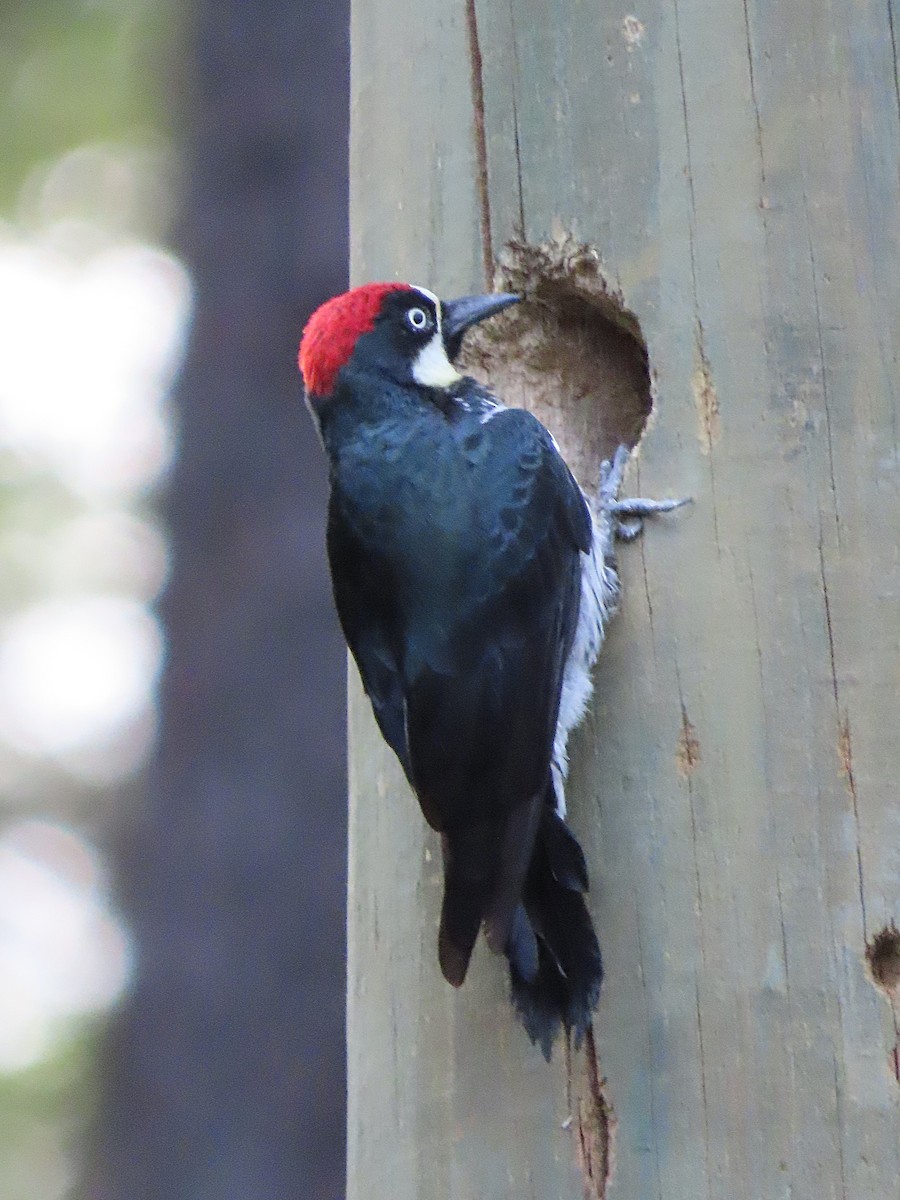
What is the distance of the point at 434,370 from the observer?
8.75 feet

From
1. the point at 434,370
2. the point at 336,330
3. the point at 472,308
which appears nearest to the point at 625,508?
the point at 472,308

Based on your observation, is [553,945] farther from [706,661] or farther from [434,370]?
[434,370]

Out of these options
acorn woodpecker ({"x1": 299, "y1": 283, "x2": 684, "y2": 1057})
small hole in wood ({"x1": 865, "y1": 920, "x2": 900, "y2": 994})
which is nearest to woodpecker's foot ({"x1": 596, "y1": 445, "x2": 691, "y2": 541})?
acorn woodpecker ({"x1": 299, "y1": 283, "x2": 684, "y2": 1057})

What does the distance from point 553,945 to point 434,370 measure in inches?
39.3

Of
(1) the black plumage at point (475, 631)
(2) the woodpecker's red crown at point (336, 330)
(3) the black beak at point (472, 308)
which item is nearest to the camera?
(1) the black plumage at point (475, 631)

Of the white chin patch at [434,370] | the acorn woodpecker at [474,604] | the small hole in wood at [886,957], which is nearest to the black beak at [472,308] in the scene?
the acorn woodpecker at [474,604]

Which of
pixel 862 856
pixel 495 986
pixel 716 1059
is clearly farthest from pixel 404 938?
pixel 862 856

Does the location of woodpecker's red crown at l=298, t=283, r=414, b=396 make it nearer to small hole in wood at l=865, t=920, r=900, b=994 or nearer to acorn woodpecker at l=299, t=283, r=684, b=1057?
acorn woodpecker at l=299, t=283, r=684, b=1057

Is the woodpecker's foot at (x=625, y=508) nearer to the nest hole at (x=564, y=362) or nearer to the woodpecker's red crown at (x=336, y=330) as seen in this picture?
the nest hole at (x=564, y=362)

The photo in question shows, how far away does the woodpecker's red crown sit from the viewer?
255 centimetres

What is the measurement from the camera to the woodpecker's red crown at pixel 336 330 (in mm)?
2555

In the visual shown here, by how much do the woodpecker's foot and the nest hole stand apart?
8.0 inches

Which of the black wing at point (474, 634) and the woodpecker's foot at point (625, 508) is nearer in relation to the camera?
the black wing at point (474, 634)

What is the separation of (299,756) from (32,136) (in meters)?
4.29
